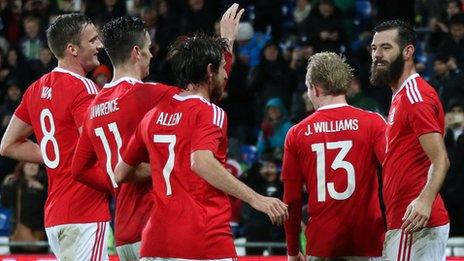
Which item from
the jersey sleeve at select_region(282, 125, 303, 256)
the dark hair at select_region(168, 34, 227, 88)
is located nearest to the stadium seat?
the jersey sleeve at select_region(282, 125, 303, 256)

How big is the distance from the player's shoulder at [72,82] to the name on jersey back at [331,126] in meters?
1.42

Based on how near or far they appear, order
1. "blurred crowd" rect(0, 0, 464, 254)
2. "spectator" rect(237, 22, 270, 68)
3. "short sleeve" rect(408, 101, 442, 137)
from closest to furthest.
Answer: "short sleeve" rect(408, 101, 442, 137) < "blurred crowd" rect(0, 0, 464, 254) < "spectator" rect(237, 22, 270, 68)

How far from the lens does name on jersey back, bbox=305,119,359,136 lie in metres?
7.03

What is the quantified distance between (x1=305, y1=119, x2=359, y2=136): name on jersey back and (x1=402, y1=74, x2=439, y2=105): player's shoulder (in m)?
0.35

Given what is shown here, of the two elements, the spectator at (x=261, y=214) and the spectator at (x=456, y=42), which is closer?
the spectator at (x=261, y=214)

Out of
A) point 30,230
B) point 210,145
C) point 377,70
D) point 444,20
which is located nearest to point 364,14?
point 444,20

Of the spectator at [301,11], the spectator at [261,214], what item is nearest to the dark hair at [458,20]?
the spectator at [301,11]

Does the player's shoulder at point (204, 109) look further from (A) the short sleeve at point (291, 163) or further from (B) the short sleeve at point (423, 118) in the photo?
(B) the short sleeve at point (423, 118)

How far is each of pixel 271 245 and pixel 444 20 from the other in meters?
5.22

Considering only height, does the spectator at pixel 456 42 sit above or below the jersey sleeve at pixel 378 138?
above

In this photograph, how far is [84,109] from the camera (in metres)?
7.39

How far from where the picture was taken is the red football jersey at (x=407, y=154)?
22.4 feet

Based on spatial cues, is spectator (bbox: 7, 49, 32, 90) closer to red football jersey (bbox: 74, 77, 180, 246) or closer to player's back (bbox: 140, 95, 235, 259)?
red football jersey (bbox: 74, 77, 180, 246)

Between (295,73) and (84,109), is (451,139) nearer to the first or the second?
(295,73)
